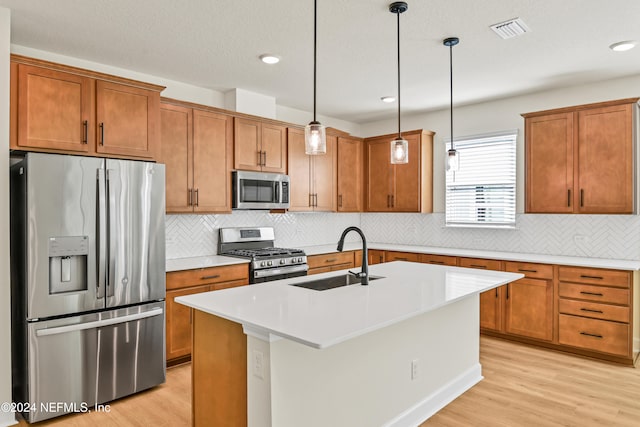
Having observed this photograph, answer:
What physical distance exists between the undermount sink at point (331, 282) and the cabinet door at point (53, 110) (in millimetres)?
1879

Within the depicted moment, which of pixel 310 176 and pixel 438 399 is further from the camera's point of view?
pixel 310 176

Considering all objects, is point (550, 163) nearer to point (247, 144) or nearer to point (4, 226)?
point (247, 144)

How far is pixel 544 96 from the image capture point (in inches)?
179

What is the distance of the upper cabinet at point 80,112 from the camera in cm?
274

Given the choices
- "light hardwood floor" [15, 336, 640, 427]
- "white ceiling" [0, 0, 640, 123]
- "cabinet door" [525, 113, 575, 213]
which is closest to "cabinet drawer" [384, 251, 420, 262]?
"cabinet door" [525, 113, 575, 213]

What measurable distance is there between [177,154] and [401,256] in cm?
287

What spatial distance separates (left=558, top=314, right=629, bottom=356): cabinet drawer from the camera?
12.0 ft

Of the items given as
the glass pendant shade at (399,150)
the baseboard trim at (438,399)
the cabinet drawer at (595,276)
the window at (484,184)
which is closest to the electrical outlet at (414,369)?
the baseboard trim at (438,399)

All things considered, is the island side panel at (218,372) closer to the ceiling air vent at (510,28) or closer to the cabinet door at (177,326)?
the cabinet door at (177,326)

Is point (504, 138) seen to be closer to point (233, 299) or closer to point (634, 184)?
point (634, 184)

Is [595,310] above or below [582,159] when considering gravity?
below

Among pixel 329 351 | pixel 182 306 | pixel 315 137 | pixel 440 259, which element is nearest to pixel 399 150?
pixel 315 137

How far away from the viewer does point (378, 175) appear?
575 cm

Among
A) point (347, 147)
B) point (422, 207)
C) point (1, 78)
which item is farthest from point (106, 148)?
point (422, 207)
